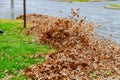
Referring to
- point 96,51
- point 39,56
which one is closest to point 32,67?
point 39,56

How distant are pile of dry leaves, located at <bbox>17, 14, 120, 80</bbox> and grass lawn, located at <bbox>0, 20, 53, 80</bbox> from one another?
1.06 ft

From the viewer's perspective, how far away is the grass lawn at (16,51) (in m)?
9.88

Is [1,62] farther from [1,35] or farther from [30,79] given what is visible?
[1,35]

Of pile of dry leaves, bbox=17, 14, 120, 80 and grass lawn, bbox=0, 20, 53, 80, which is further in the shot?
grass lawn, bbox=0, 20, 53, 80

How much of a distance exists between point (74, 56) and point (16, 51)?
1.69 metres

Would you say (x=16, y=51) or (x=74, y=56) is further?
(x=16, y=51)

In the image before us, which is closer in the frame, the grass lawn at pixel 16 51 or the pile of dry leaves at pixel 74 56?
the pile of dry leaves at pixel 74 56

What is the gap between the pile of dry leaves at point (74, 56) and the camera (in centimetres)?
971

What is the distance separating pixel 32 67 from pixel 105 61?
102 inches

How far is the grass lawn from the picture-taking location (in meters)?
9.88

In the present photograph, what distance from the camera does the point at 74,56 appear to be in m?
11.4

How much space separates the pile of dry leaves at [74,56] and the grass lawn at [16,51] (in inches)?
12.8

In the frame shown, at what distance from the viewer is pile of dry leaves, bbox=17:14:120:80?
971 centimetres

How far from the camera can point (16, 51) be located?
38.0ft
